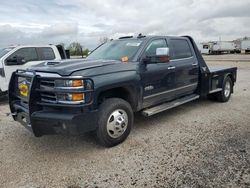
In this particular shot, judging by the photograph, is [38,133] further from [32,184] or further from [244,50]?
[244,50]

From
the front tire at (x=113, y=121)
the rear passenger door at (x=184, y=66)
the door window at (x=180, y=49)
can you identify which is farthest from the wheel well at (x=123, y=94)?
the door window at (x=180, y=49)

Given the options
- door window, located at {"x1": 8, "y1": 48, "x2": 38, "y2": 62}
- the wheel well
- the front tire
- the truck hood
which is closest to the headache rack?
the truck hood

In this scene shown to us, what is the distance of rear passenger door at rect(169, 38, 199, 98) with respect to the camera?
5.55 metres

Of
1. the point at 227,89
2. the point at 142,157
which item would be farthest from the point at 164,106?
the point at 227,89

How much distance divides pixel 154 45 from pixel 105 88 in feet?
5.76

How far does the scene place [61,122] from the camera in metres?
3.54

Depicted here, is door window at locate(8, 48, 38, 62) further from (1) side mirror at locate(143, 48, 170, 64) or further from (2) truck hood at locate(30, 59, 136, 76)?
(1) side mirror at locate(143, 48, 170, 64)

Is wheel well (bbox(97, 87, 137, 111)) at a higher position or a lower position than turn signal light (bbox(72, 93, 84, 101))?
lower

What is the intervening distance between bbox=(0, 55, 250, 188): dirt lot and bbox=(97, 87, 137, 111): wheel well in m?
0.65

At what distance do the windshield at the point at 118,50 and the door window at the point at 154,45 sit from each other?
0.65 feet

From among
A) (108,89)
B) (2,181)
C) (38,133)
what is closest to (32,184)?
(2,181)

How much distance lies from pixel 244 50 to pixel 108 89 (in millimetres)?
55295

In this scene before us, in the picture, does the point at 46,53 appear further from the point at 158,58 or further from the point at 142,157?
the point at 142,157

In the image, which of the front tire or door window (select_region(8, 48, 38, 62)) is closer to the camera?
the front tire
